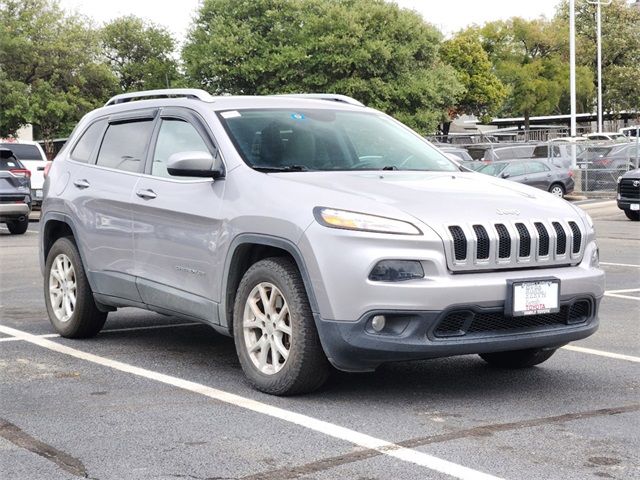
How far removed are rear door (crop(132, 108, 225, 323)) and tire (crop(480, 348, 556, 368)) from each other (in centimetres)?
184

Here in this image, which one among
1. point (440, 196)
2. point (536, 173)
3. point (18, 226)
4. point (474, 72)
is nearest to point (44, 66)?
point (536, 173)

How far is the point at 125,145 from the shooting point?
7.71 m

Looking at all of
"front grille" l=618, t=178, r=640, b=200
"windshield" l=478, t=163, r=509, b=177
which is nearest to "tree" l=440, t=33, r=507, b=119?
"windshield" l=478, t=163, r=509, b=177

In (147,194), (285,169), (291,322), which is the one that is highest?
(285,169)

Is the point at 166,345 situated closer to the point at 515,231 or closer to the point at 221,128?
the point at 221,128

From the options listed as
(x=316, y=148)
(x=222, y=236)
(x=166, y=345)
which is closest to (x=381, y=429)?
(x=222, y=236)

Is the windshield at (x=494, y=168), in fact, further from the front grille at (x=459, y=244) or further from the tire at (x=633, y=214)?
the front grille at (x=459, y=244)

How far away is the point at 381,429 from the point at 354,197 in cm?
128

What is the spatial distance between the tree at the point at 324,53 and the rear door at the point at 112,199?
157 ft

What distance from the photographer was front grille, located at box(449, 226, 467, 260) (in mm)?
5602

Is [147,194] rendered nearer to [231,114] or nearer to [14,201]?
[231,114]

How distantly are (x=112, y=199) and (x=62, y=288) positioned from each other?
1.07 metres

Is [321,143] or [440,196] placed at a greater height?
[321,143]

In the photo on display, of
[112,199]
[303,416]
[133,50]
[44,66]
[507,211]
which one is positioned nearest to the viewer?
[303,416]
